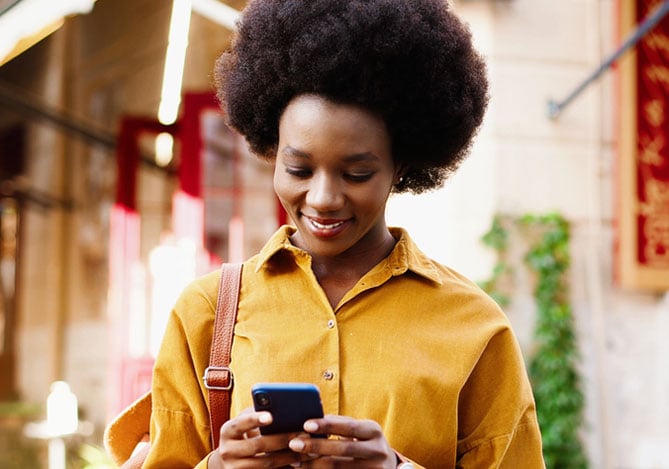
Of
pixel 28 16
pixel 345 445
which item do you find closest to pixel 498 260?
pixel 28 16

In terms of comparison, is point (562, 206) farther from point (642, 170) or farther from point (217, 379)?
point (217, 379)

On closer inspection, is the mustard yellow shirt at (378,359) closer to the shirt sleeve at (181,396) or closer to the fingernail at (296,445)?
the shirt sleeve at (181,396)

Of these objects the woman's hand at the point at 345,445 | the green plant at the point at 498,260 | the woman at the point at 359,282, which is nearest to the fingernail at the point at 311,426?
the woman's hand at the point at 345,445

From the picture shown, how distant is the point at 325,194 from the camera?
1428mm

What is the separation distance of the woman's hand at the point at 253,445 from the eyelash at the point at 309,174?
40 centimetres

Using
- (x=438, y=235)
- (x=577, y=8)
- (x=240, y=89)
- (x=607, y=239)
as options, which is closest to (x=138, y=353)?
(x=438, y=235)

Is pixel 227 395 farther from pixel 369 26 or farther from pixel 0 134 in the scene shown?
pixel 0 134

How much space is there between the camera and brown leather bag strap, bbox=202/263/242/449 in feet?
4.94

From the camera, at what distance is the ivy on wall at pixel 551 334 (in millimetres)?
4297

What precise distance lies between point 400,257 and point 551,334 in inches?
115

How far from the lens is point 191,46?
691cm

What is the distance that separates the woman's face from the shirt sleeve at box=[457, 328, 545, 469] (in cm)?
33

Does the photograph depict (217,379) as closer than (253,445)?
No

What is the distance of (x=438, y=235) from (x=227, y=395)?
2.94 metres
